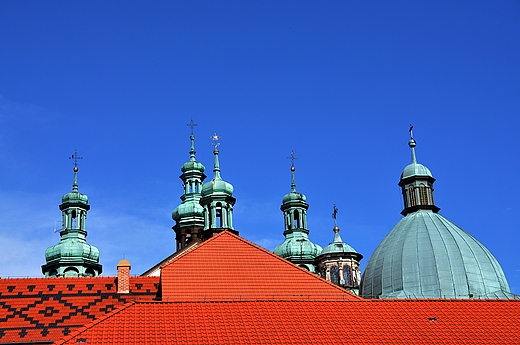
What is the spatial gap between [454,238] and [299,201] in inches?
985

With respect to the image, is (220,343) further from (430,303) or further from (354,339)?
(430,303)

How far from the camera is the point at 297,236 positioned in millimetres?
73375

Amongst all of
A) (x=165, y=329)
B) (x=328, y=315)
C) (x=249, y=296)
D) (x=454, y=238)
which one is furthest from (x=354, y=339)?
(x=454, y=238)

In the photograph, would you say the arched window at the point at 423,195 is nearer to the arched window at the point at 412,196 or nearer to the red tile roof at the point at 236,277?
the arched window at the point at 412,196

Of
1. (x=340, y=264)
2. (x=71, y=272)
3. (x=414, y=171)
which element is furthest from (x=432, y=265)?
(x=71, y=272)

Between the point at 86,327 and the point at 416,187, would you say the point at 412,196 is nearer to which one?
the point at 416,187

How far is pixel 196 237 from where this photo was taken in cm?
6994

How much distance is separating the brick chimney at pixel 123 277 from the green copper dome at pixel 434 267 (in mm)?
16643

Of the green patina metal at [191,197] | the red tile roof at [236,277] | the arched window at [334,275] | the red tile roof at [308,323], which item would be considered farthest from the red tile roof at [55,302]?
the green patina metal at [191,197]

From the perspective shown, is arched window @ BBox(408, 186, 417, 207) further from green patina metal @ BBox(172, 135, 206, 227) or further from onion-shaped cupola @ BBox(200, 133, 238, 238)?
green patina metal @ BBox(172, 135, 206, 227)

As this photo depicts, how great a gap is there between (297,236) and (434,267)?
24785mm

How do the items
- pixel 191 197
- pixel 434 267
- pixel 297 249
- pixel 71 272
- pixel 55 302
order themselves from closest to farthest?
pixel 55 302 → pixel 434 267 → pixel 71 272 → pixel 297 249 → pixel 191 197

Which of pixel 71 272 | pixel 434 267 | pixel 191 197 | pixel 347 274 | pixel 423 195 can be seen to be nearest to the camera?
pixel 434 267

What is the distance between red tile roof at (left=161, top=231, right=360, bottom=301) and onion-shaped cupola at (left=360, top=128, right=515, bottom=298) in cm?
905
